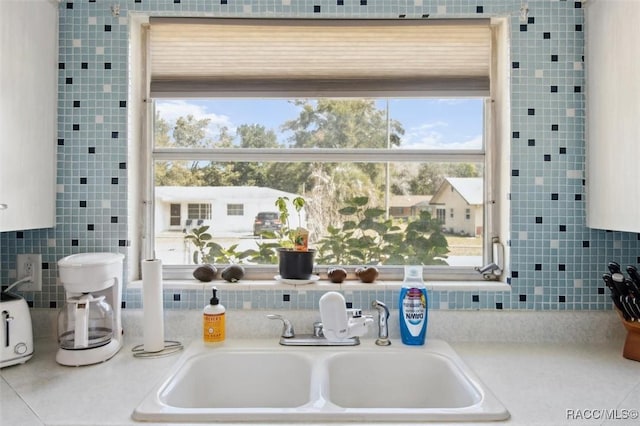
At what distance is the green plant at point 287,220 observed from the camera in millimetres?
1779

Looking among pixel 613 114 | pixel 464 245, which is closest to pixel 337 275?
pixel 464 245

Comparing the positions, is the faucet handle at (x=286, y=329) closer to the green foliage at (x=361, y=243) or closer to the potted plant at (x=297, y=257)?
the potted plant at (x=297, y=257)

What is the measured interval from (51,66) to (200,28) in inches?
22.6

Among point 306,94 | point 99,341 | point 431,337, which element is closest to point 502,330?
point 431,337

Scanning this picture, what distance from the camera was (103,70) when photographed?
1692 millimetres

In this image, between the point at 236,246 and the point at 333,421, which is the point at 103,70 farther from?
the point at 333,421

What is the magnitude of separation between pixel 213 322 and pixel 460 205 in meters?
1.10

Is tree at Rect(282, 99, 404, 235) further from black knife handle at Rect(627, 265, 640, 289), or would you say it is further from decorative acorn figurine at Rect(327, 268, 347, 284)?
black knife handle at Rect(627, 265, 640, 289)

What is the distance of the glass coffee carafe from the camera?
135 centimetres

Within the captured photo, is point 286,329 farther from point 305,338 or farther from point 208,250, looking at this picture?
point 208,250

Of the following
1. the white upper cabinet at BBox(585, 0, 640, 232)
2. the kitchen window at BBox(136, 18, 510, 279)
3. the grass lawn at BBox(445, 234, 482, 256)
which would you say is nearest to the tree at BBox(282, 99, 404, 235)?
the kitchen window at BBox(136, 18, 510, 279)

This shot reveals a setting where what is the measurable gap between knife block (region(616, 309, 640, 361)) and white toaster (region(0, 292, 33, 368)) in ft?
6.44

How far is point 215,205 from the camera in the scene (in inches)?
73.5

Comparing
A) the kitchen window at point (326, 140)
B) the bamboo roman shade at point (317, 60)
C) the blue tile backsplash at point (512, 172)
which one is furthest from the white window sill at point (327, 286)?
the bamboo roman shade at point (317, 60)
